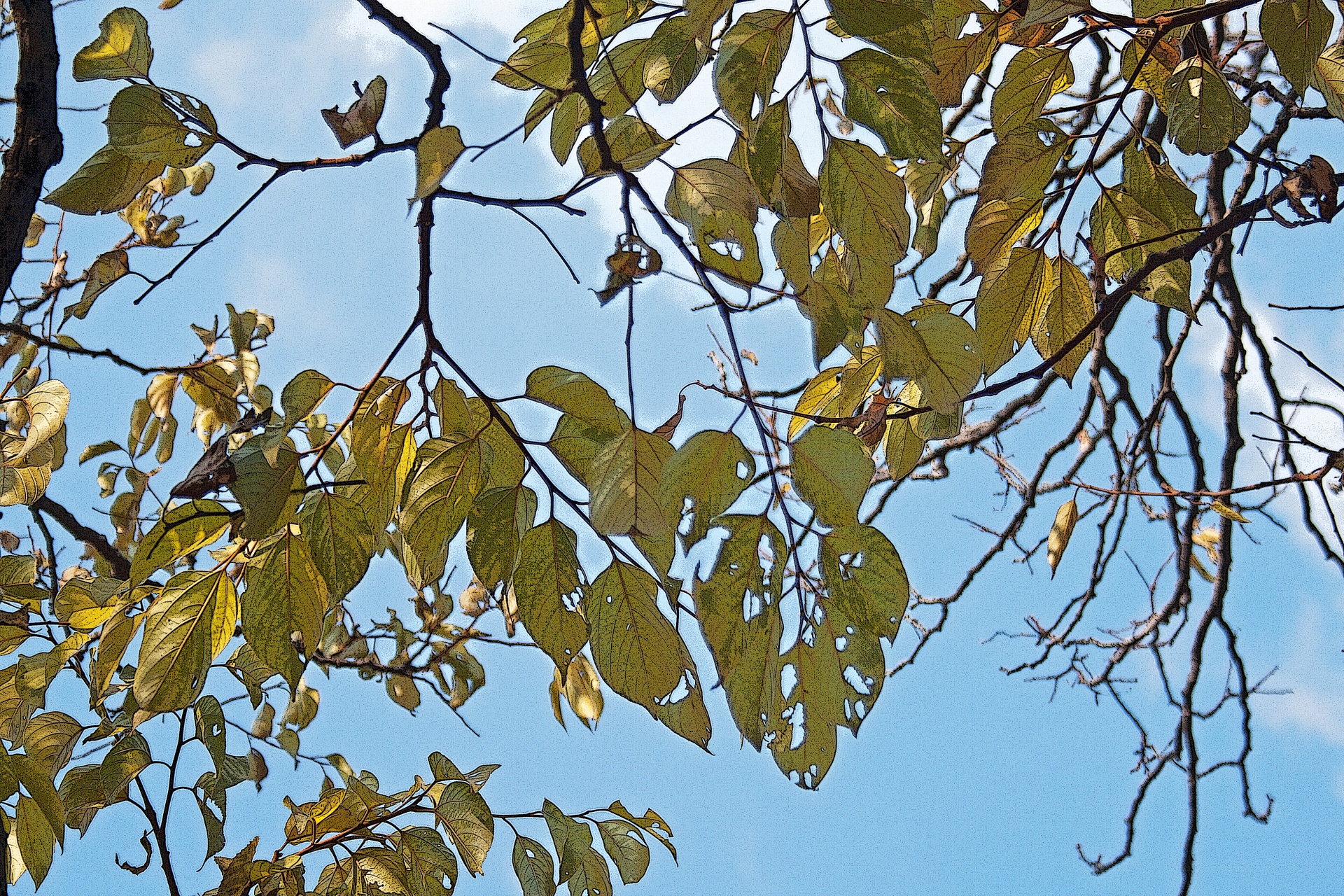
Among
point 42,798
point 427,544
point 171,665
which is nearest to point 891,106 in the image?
point 427,544

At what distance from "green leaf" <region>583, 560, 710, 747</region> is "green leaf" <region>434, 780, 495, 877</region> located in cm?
36

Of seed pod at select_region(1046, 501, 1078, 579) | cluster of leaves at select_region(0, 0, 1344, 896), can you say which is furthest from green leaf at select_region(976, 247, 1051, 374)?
seed pod at select_region(1046, 501, 1078, 579)

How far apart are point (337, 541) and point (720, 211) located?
300mm

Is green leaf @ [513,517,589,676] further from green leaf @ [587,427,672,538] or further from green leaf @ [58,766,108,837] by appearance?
green leaf @ [58,766,108,837]

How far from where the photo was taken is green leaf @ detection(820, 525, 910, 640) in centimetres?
56

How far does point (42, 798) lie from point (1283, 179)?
111 cm

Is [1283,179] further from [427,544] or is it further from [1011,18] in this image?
[427,544]

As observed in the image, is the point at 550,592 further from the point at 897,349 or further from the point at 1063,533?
the point at 1063,533

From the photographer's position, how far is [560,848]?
2.76ft

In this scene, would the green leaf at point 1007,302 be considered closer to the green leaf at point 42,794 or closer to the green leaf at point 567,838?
the green leaf at point 567,838

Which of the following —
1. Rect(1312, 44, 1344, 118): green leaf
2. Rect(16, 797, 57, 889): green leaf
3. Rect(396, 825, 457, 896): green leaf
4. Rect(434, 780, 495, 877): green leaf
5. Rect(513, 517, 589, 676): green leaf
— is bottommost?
Rect(16, 797, 57, 889): green leaf

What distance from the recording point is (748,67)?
1.65 ft

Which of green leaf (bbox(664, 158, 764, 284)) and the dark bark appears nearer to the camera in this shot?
green leaf (bbox(664, 158, 764, 284))

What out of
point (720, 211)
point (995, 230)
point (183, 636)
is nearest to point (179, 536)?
point (183, 636)
